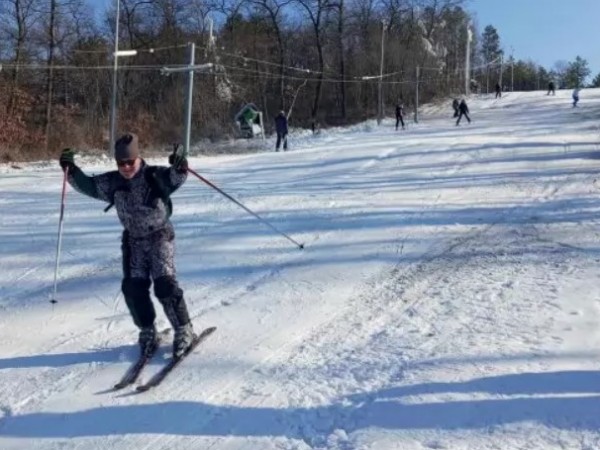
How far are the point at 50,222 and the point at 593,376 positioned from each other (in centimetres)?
891

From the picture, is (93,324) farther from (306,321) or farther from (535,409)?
(535,409)

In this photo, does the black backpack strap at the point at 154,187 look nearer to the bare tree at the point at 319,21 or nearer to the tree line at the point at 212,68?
the tree line at the point at 212,68

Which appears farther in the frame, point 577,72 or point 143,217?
point 577,72

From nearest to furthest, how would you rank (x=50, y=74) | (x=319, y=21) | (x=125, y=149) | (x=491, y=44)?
(x=125, y=149)
(x=50, y=74)
(x=319, y=21)
(x=491, y=44)

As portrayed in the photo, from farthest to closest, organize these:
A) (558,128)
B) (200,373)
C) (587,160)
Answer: (558,128)
(587,160)
(200,373)

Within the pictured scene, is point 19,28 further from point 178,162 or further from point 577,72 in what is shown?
point 577,72

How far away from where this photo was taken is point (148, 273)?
16.1 ft

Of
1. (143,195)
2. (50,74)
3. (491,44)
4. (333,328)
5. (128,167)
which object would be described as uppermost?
(491,44)

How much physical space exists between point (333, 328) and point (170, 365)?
145 centimetres

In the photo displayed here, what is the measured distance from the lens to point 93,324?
19.2 ft

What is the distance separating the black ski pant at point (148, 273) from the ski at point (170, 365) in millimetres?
311

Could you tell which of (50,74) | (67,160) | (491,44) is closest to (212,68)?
(50,74)

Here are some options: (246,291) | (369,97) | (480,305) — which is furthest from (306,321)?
(369,97)

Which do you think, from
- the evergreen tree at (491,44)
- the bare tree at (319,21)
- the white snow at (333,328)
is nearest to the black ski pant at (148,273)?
the white snow at (333,328)
